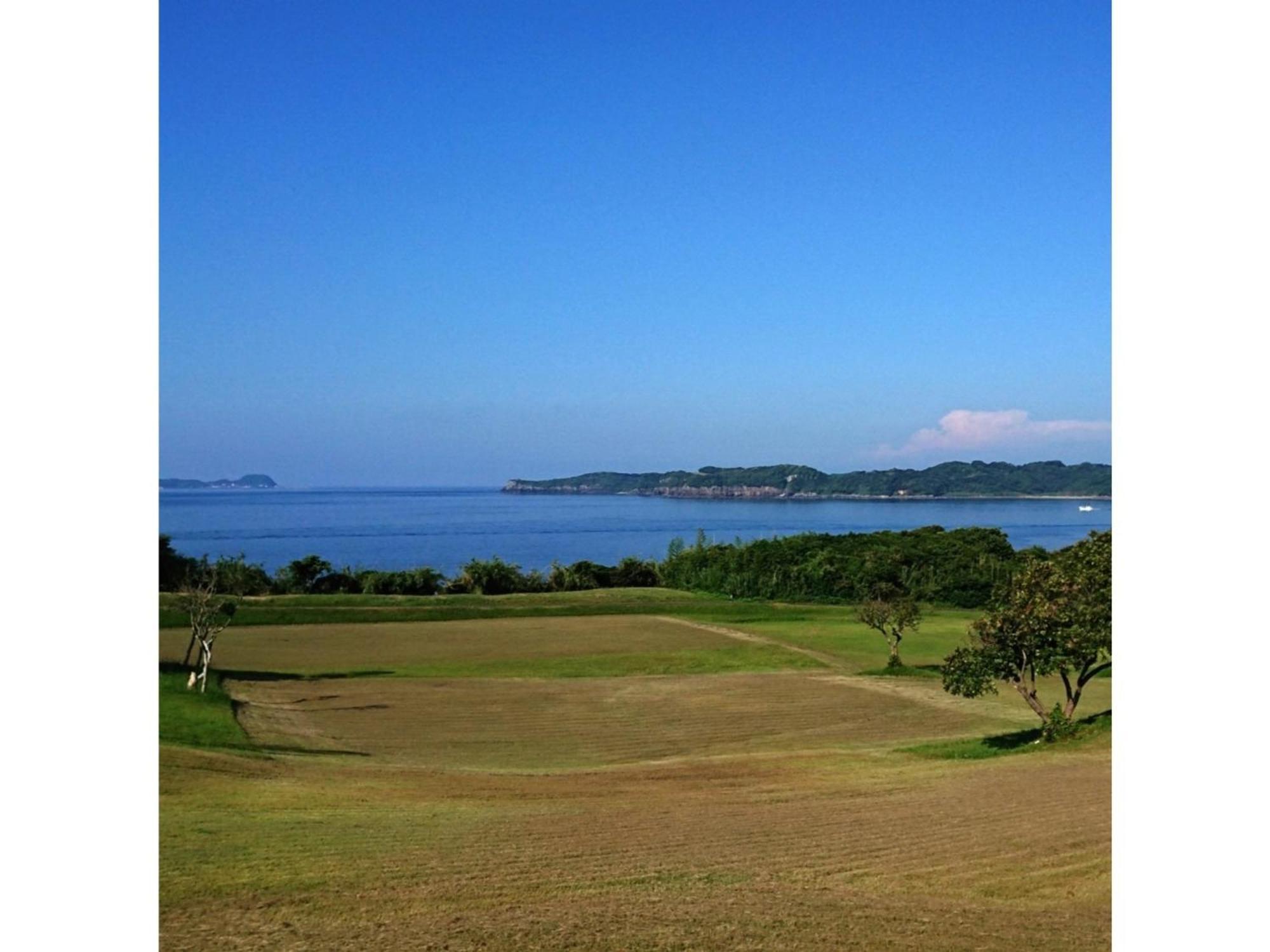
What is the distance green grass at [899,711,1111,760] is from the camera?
16.5 ft

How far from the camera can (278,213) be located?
5168 mm

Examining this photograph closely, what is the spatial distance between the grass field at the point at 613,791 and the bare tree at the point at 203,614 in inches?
3.2

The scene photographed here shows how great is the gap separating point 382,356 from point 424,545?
0.97 metres

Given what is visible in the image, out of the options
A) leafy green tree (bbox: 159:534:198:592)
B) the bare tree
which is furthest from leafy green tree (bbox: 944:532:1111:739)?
leafy green tree (bbox: 159:534:198:592)

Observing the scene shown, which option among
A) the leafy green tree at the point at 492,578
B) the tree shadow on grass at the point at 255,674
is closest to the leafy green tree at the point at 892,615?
the leafy green tree at the point at 492,578

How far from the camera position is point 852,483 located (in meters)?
5.59

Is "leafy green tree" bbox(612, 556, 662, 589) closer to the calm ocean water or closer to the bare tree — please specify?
the calm ocean water

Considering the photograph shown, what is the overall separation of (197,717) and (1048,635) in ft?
12.7

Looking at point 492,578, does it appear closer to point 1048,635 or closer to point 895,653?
point 895,653

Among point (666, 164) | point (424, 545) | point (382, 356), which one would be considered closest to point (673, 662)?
point (424, 545)

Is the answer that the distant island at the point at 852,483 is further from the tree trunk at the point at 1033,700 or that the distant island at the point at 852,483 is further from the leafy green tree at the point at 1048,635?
the tree trunk at the point at 1033,700

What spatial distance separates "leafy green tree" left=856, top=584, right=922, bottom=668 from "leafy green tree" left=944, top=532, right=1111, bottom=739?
9.9 inches
